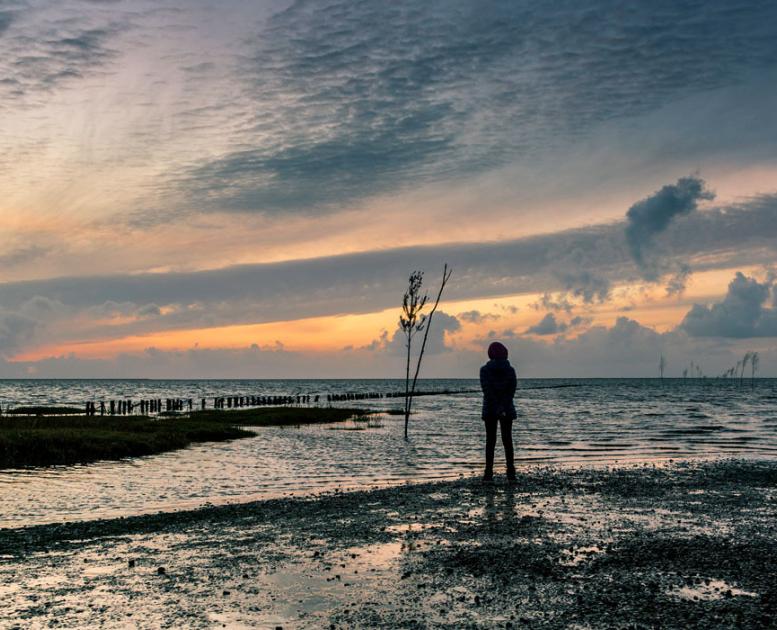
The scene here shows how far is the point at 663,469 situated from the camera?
2116cm

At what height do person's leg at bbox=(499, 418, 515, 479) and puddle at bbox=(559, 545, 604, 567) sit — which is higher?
person's leg at bbox=(499, 418, 515, 479)

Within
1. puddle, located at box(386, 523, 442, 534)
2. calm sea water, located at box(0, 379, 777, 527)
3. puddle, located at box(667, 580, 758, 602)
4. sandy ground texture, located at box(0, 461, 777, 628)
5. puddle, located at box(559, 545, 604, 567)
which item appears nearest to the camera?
sandy ground texture, located at box(0, 461, 777, 628)

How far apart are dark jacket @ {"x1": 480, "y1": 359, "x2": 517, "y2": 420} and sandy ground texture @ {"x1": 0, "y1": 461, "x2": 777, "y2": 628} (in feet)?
7.32

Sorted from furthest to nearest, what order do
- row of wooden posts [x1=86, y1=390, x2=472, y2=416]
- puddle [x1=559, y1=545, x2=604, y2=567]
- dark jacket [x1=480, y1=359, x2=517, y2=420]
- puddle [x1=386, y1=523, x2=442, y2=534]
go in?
row of wooden posts [x1=86, y1=390, x2=472, y2=416]
dark jacket [x1=480, y1=359, x2=517, y2=420]
puddle [x1=386, y1=523, x2=442, y2=534]
puddle [x1=559, y1=545, x2=604, y2=567]

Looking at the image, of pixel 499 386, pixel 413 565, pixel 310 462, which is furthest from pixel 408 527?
pixel 310 462

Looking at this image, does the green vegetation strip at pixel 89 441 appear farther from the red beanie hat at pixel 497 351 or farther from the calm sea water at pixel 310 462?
the red beanie hat at pixel 497 351

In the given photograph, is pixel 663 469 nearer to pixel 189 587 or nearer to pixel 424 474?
pixel 424 474

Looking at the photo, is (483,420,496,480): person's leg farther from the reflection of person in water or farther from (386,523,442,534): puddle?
(386,523,442,534): puddle

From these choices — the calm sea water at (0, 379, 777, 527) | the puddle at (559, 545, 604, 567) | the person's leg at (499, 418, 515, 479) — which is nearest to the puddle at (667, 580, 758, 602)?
the puddle at (559, 545, 604, 567)

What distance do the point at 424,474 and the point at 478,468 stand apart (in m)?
2.13

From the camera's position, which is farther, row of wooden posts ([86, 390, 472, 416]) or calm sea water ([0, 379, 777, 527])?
row of wooden posts ([86, 390, 472, 416])

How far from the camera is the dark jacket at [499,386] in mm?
16562

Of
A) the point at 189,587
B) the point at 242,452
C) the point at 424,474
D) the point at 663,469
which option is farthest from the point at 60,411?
the point at 189,587

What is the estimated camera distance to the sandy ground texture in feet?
23.8
